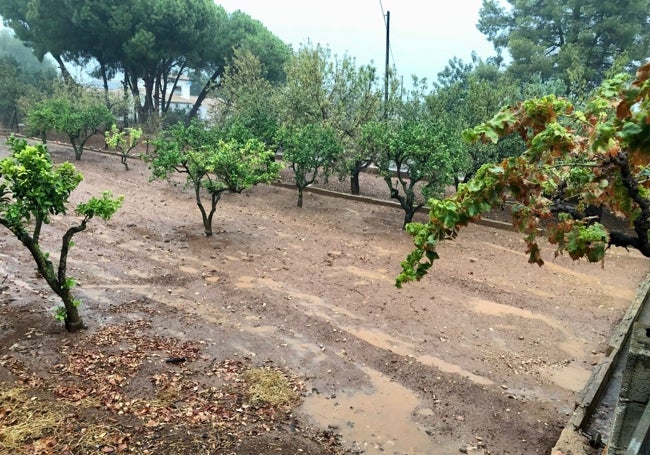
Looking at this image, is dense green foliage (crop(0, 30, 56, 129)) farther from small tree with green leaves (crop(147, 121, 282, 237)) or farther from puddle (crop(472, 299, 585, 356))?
puddle (crop(472, 299, 585, 356))

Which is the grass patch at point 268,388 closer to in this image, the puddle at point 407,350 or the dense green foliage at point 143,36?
the puddle at point 407,350

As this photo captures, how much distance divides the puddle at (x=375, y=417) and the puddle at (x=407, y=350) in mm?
759

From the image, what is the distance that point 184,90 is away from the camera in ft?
169

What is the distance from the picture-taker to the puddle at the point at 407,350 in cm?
637

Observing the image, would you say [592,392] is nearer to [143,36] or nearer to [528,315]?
[528,315]

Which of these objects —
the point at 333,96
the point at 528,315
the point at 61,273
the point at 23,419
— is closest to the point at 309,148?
the point at 333,96

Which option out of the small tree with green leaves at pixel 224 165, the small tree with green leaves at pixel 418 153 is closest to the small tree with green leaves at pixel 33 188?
the small tree with green leaves at pixel 224 165

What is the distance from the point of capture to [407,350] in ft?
22.6

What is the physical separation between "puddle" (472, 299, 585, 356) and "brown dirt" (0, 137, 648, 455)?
0.04 meters

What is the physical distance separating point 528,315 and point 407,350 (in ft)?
8.80

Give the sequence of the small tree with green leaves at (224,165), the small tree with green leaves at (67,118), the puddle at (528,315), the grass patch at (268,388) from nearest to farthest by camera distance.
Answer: the grass patch at (268,388)
the puddle at (528,315)
the small tree with green leaves at (224,165)
the small tree with green leaves at (67,118)

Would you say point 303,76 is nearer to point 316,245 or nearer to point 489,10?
point 316,245

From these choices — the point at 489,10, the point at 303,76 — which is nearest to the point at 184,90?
the point at 489,10

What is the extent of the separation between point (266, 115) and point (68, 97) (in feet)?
38.0
